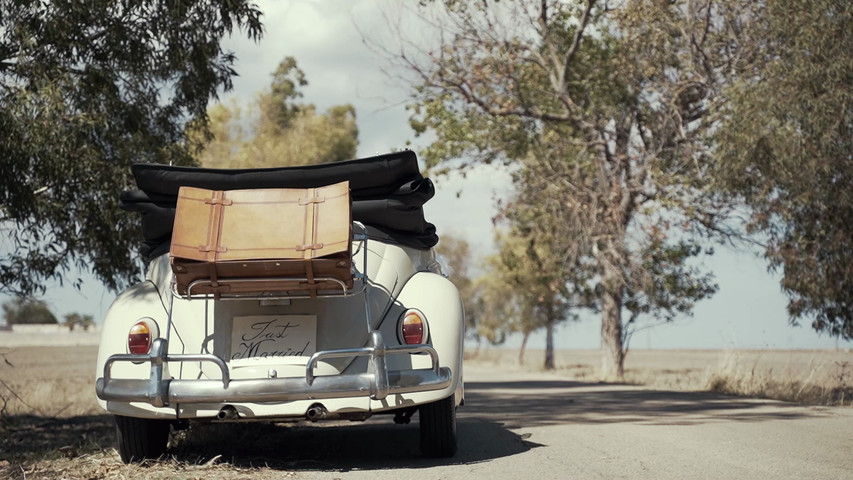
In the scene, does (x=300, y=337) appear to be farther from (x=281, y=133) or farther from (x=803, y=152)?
(x=281, y=133)

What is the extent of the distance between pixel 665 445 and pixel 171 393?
13.1 feet

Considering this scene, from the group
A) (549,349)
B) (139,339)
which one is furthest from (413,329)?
(549,349)

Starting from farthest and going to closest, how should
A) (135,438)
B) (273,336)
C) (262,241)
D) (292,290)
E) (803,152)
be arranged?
(803,152) < (135,438) < (273,336) < (292,290) < (262,241)

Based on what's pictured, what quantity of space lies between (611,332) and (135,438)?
868 inches

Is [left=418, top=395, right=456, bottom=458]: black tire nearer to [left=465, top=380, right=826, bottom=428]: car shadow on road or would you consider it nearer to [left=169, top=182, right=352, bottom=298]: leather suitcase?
[left=169, top=182, right=352, bottom=298]: leather suitcase

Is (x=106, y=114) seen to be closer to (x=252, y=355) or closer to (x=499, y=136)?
(x=252, y=355)

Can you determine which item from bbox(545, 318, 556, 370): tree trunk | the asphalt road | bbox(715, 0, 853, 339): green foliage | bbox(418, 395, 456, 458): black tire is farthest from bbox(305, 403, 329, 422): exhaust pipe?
bbox(545, 318, 556, 370): tree trunk

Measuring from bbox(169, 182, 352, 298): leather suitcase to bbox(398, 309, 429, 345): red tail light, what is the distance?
616 millimetres

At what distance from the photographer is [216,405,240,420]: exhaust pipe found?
6.62m

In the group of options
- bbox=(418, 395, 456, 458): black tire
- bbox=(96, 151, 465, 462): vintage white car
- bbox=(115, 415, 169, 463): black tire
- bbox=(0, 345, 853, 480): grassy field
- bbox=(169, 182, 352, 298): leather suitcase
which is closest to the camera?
bbox=(169, 182, 352, 298): leather suitcase

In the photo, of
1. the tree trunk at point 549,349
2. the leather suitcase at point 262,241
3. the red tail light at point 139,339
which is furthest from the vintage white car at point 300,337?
the tree trunk at point 549,349

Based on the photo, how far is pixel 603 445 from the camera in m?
8.41

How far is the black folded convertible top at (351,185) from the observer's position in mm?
7258

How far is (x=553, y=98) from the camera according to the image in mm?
27094
